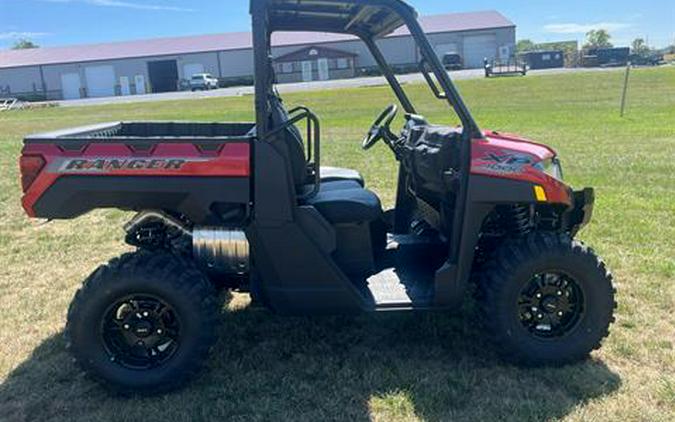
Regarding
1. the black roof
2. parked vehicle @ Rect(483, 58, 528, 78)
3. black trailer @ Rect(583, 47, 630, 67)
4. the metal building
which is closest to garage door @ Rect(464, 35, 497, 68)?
the metal building

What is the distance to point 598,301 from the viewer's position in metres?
3.51

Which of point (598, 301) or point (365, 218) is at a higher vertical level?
point (365, 218)

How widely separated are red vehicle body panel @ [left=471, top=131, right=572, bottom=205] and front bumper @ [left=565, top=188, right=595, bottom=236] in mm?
274

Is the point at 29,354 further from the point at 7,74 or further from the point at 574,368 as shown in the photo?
the point at 7,74

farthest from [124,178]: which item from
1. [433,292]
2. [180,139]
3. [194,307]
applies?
[433,292]

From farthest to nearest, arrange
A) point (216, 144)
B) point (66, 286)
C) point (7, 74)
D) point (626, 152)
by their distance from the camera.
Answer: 1. point (7, 74)
2. point (626, 152)
3. point (66, 286)
4. point (216, 144)

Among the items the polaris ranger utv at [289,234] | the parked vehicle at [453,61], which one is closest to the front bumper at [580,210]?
the polaris ranger utv at [289,234]

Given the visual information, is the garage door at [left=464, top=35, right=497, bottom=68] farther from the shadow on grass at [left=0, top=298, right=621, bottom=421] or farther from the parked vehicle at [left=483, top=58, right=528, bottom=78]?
the shadow on grass at [left=0, top=298, right=621, bottom=421]

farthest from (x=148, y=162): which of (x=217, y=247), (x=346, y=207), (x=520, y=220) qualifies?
(x=520, y=220)

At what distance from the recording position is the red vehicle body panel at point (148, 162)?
10.7 feet

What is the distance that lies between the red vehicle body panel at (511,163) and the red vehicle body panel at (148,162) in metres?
1.20

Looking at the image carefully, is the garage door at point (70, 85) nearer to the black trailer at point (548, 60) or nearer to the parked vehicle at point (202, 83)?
the parked vehicle at point (202, 83)

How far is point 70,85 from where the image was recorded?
200 feet

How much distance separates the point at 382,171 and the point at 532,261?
6.32m
